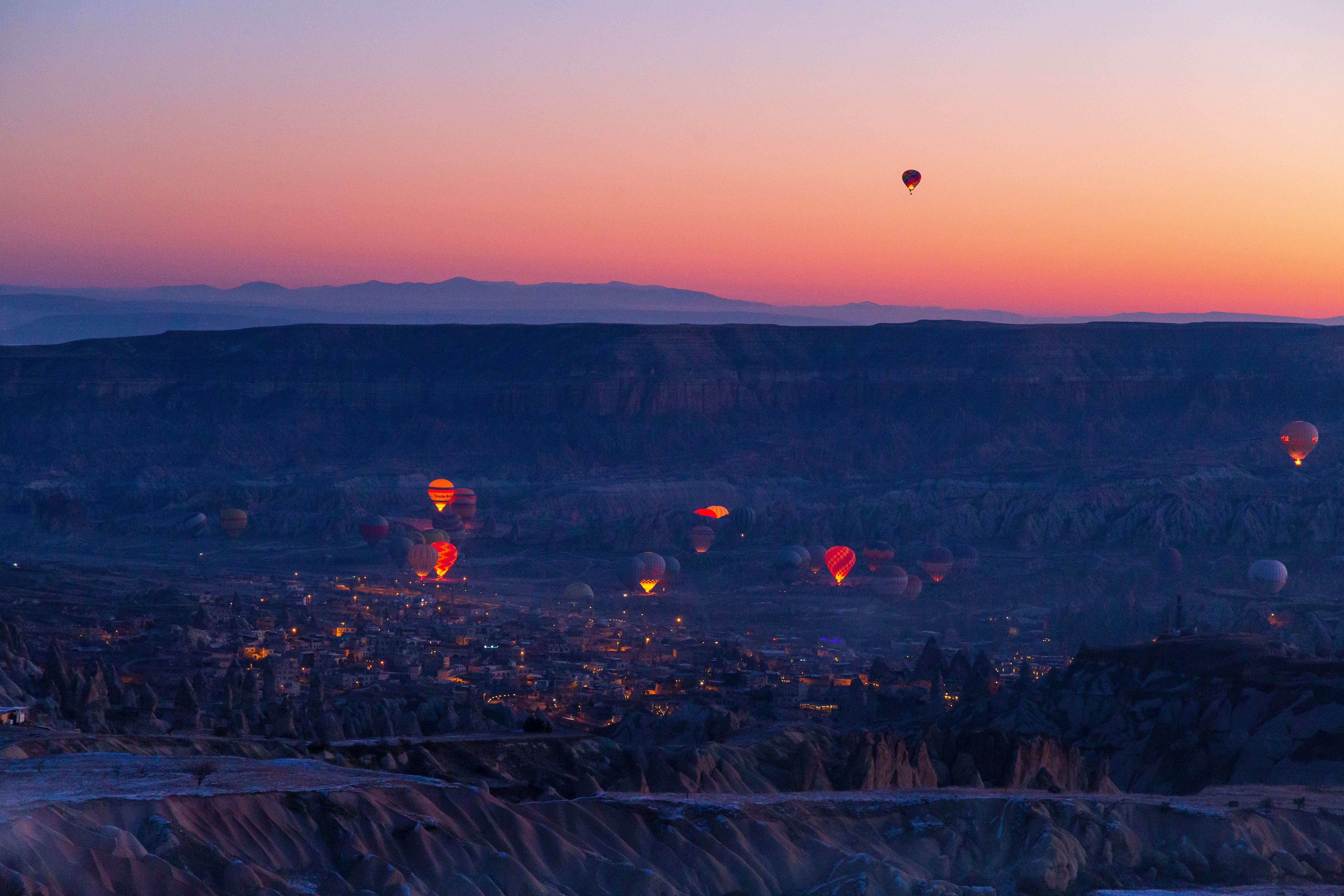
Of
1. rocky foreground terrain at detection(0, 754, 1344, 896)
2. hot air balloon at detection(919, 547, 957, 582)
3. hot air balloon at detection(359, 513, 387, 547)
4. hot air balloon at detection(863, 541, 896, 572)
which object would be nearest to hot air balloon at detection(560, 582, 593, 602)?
hot air balloon at detection(863, 541, 896, 572)

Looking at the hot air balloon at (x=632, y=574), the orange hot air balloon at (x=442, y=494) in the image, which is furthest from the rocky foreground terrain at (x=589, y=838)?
the orange hot air balloon at (x=442, y=494)

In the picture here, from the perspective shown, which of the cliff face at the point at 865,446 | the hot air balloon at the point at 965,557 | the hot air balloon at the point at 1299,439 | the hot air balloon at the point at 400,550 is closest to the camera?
the hot air balloon at the point at 965,557

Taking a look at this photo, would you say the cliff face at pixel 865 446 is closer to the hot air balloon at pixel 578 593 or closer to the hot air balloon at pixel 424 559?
the hot air balloon at pixel 424 559

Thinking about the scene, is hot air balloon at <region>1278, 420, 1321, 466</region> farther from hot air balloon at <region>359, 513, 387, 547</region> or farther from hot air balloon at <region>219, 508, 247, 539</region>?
hot air balloon at <region>219, 508, 247, 539</region>

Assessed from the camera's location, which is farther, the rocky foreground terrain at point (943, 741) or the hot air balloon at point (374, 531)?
the hot air balloon at point (374, 531)

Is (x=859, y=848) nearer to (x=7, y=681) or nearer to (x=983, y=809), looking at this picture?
(x=983, y=809)

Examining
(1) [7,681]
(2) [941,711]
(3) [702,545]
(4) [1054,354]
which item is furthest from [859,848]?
(4) [1054,354]
